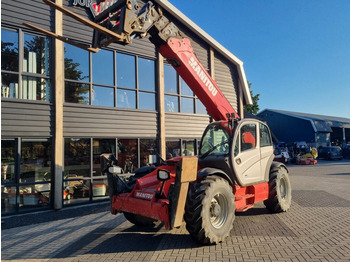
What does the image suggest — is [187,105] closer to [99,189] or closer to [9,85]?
[99,189]

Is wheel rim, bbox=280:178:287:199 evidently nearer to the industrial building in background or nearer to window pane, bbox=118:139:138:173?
window pane, bbox=118:139:138:173

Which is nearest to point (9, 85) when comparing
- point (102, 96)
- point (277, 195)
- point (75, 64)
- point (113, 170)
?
point (75, 64)

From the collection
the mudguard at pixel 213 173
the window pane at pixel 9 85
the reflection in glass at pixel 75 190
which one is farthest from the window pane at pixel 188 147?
the window pane at pixel 9 85

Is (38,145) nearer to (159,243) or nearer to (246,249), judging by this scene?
(159,243)

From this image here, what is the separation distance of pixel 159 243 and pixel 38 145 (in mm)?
5156

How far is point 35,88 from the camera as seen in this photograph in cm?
796

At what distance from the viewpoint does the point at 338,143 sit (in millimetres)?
38562

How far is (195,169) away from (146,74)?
275 inches

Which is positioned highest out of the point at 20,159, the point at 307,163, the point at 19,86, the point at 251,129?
the point at 19,86

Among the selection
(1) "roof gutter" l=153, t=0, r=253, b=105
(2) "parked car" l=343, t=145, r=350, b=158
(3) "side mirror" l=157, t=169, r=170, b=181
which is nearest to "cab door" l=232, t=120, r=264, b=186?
(3) "side mirror" l=157, t=169, r=170, b=181

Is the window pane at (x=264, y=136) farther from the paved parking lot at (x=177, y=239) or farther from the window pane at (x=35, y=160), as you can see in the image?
the window pane at (x=35, y=160)

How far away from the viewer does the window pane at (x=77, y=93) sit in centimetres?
855

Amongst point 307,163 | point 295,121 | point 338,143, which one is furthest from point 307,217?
point 338,143

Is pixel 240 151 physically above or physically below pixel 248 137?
A: below
